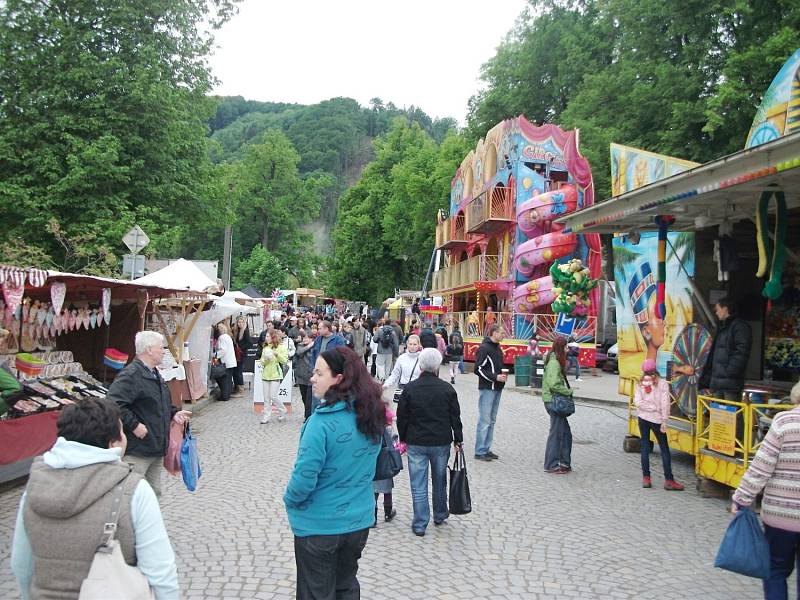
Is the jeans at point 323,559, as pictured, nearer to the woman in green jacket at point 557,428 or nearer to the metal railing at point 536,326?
the woman in green jacket at point 557,428

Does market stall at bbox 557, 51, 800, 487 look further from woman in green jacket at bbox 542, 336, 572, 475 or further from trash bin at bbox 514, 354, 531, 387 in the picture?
trash bin at bbox 514, 354, 531, 387

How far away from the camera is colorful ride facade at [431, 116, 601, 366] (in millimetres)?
26172

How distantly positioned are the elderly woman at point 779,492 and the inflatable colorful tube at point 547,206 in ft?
75.7

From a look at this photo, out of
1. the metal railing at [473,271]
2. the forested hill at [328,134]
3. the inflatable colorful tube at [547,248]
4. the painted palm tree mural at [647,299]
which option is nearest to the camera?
the painted palm tree mural at [647,299]

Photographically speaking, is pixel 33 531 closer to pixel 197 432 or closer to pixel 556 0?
pixel 197 432

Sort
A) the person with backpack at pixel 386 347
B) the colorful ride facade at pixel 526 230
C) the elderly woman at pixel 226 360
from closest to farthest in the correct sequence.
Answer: the elderly woman at pixel 226 360
the person with backpack at pixel 386 347
the colorful ride facade at pixel 526 230

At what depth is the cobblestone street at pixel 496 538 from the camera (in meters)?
5.16

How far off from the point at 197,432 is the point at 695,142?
19.6m

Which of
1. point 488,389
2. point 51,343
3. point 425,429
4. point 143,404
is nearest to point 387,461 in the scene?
point 425,429

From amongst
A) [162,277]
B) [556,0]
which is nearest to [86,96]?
[162,277]

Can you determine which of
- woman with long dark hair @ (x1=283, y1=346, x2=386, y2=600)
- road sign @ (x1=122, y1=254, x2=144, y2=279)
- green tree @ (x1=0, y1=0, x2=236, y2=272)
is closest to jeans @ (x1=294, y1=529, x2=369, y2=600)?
woman with long dark hair @ (x1=283, y1=346, x2=386, y2=600)

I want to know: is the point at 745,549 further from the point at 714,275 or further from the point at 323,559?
the point at 714,275

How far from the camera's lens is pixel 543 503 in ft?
25.0

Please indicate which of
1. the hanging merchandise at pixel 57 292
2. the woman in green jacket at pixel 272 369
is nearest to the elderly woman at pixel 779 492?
the hanging merchandise at pixel 57 292
